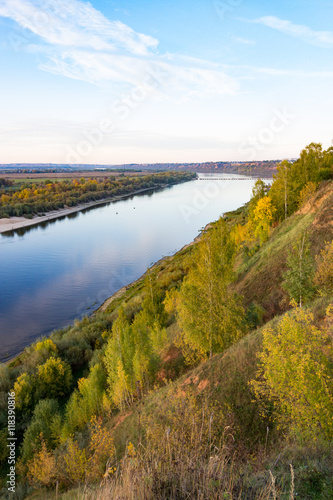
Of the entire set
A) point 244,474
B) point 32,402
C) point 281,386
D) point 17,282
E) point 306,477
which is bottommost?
point 32,402

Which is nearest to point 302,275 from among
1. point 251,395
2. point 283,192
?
point 251,395

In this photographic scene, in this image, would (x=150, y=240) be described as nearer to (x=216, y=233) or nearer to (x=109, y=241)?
(x=109, y=241)

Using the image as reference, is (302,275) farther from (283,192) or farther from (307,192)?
(283,192)

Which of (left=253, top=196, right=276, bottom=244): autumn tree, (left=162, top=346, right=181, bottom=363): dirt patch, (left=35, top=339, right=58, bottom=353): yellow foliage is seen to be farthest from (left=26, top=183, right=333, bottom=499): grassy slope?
(left=35, top=339, right=58, bottom=353): yellow foliage

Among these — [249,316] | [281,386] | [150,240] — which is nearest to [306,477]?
[281,386]

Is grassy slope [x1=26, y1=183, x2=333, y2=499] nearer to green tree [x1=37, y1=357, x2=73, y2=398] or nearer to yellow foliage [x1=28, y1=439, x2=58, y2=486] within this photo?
yellow foliage [x1=28, y1=439, x2=58, y2=486]
